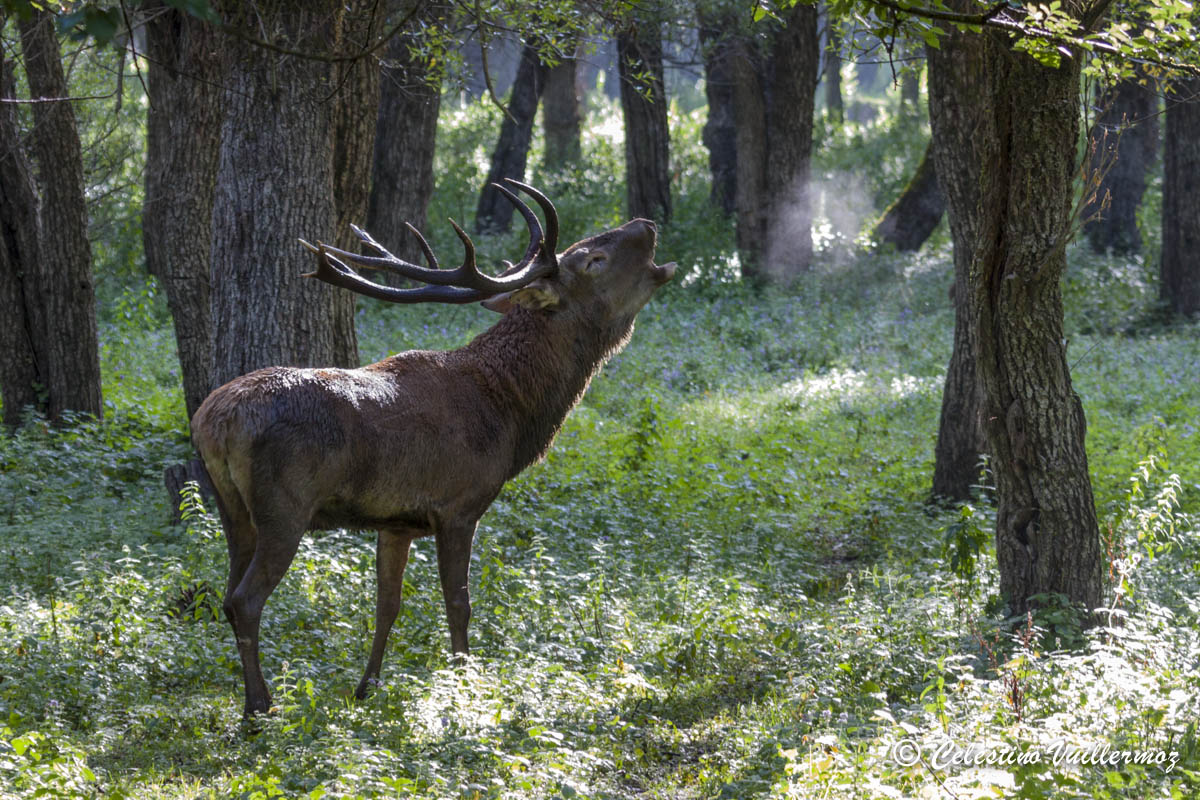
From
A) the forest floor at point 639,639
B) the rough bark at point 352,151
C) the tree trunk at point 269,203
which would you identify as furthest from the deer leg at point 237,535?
the rough bark at point 352,151

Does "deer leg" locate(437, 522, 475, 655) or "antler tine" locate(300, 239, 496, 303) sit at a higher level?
"antler tine" locate(300, 239, 496, 303)

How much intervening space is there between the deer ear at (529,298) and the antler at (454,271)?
0.15 feet

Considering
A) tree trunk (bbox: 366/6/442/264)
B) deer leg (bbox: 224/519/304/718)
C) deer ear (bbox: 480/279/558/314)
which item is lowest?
deer leg (bbox: 224/519/304/718)

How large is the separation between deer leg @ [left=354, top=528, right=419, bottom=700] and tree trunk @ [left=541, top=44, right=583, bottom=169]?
1887 cm

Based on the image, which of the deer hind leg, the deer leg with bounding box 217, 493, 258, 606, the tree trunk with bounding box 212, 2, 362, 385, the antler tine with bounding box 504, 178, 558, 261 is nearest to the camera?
the deer hind leg

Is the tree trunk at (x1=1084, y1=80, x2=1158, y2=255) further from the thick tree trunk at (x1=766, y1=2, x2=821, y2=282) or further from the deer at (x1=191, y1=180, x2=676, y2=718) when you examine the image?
the deer at (x1=191, y1=180, x2=676, y2=718)

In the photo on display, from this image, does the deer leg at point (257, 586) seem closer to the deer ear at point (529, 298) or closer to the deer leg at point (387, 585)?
the deer leg at point (387, 585)

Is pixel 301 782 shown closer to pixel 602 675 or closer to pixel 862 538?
pixel 602 675

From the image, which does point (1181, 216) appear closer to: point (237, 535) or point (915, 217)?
point (915, 217)

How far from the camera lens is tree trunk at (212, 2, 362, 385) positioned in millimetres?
7965

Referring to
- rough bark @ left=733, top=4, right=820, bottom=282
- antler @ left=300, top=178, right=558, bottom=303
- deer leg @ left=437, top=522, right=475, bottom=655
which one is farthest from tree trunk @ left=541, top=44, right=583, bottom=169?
deer leg @ left=437, top=522, right=475, bottom=655

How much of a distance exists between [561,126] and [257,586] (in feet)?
67.5

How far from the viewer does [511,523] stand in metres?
9.06

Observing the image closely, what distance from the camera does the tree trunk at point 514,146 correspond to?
22209 mm
